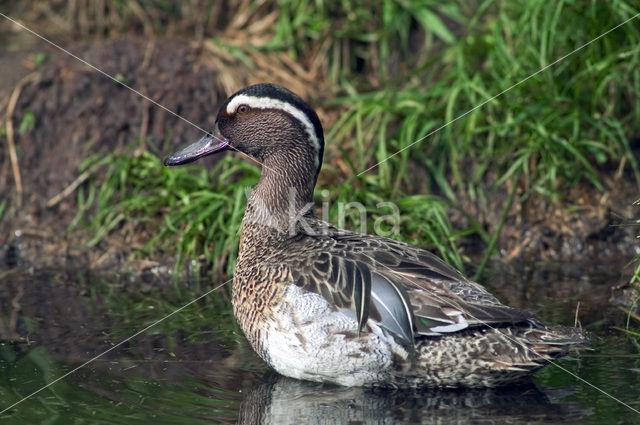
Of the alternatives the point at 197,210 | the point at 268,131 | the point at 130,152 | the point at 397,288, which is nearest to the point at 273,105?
the point at 268,131

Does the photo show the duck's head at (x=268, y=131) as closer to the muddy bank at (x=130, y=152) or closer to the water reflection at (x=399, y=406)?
the water reflection at (x=399, y=406)

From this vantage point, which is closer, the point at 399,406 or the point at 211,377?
the point at 399,406

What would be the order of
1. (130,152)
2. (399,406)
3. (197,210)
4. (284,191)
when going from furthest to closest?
(130,152), (197,210), (284,191), (399,406)

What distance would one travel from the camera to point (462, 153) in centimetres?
664

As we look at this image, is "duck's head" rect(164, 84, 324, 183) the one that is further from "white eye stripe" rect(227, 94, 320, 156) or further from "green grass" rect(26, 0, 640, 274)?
"green grass" rect(26, 0, 640, 274)

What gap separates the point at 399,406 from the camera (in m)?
4.09

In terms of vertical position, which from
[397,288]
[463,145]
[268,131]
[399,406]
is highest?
[463,145]

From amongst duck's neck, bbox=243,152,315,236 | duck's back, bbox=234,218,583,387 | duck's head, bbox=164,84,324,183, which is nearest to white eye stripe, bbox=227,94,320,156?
duck's head, bbox=164,84,324,183

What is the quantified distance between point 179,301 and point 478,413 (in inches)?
90.9

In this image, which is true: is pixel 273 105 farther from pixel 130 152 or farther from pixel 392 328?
pixel 130 152

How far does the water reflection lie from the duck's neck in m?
0.99

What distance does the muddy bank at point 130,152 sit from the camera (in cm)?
636

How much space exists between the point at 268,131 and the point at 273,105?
158 millimetres

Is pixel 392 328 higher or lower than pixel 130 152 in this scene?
lower
